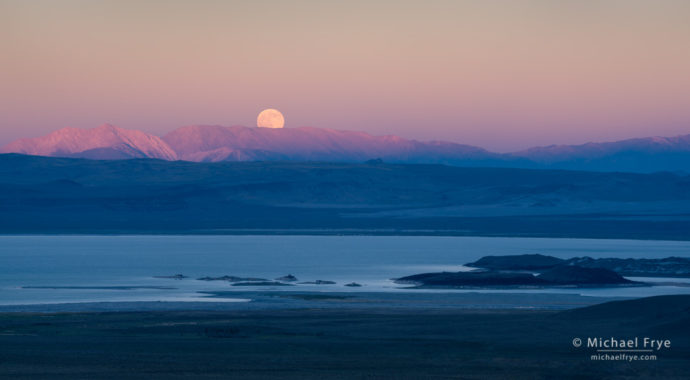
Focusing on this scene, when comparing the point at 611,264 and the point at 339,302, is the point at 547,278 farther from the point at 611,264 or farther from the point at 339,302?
the point at 339,302

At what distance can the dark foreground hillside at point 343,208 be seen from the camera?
131125 millimetres

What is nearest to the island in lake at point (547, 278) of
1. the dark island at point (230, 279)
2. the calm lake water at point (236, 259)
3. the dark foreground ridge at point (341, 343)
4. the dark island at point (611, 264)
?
the dark island at point (611, 264)

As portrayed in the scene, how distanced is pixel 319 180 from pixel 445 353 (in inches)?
6742

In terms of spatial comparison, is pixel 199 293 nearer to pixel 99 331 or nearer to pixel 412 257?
pixel 99 331

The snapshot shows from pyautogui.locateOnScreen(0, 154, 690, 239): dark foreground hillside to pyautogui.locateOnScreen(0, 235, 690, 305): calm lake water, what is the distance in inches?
709

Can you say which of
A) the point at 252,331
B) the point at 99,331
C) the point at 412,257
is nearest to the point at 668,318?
the point at 252,331

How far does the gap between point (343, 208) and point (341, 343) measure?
484 ft

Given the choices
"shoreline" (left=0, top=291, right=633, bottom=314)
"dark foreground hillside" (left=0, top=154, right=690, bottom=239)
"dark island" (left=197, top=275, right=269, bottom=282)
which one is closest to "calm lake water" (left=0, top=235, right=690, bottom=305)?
"dark island" (left=197, top=275, right=269, bottom=282)

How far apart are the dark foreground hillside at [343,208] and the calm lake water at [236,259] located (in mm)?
17999

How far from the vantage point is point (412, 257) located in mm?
74875

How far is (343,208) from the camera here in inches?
6914

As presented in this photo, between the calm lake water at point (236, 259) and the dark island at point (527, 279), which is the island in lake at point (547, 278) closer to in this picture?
the dark island at point (527, 279)

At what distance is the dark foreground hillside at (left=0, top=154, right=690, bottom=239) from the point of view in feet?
430

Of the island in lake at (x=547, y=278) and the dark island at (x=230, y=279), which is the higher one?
the island in lake at (x=547, y=278)
